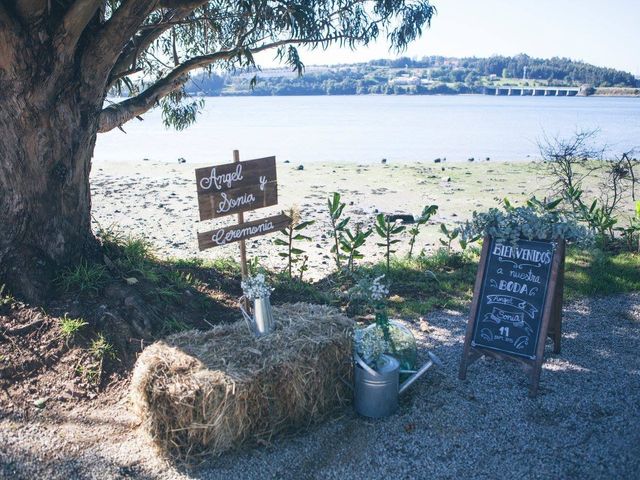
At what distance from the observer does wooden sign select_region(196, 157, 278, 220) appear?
15.3 ft

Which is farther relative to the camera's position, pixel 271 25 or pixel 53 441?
pixel 271 25

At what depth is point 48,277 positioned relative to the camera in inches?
208

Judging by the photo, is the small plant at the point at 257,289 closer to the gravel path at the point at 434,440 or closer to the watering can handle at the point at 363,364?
the watering can handle at the point at 363,364

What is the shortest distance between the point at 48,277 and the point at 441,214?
28.0 feet

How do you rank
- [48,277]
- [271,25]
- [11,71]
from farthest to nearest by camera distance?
1. [271,25]
2. [48,277]
3. [11,71]

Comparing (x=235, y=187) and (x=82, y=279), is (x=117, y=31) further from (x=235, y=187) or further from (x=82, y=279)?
(x=82, y=279)

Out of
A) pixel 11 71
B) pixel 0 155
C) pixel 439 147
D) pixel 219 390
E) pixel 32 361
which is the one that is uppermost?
pixel 11 71

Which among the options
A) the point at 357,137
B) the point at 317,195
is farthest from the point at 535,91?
the point at 317,195

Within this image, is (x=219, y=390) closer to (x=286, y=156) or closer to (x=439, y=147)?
(x=286, y=156)

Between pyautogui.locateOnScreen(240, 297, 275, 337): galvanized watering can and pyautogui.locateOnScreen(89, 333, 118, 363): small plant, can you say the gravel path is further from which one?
pyautogui.locateOnScreen(240, 297, 275, 337): galvanized watering can

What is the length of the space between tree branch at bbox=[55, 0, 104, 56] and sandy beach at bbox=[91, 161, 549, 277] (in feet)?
10.0

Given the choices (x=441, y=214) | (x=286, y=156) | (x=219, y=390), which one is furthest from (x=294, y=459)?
(x=286, y=156)

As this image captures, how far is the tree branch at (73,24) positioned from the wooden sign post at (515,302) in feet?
11.9

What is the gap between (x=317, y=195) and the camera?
46.7 feet
